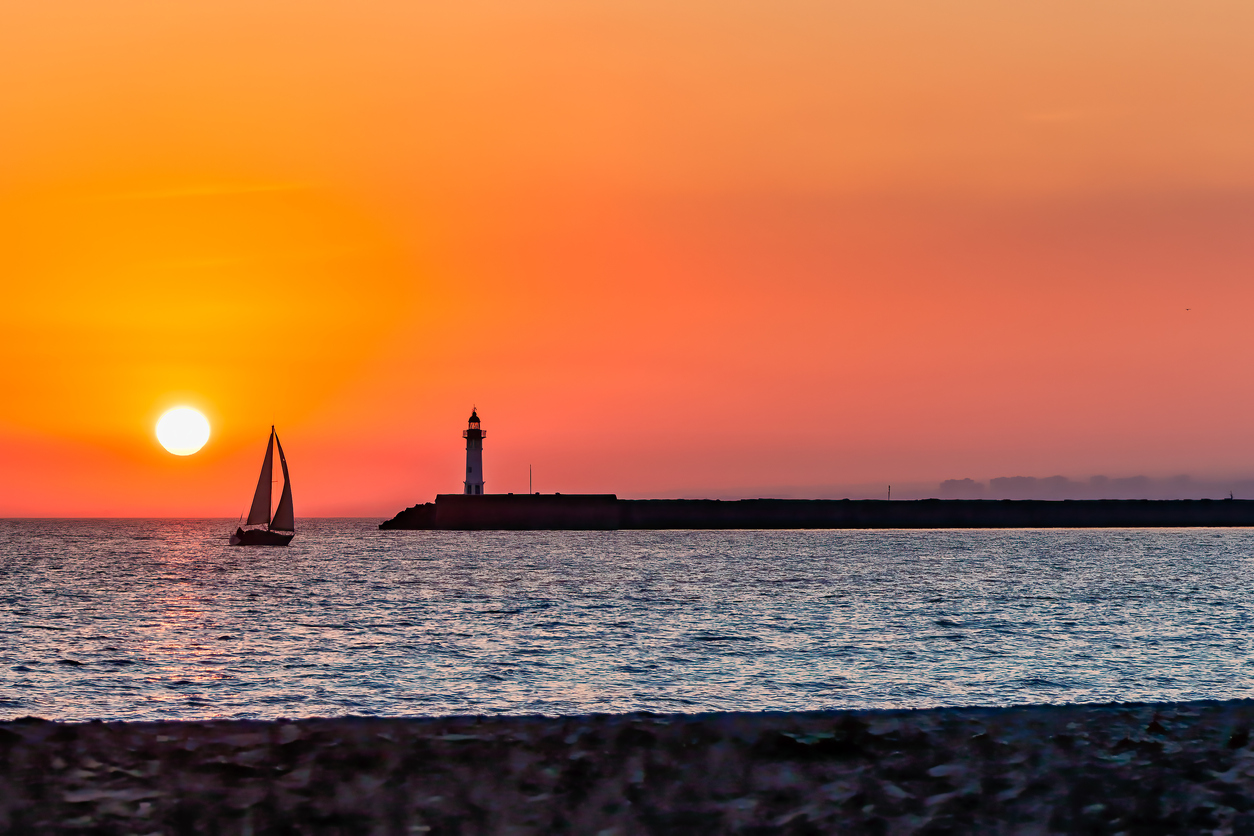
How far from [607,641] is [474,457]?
96.2m

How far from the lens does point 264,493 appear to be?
90938 millimetres

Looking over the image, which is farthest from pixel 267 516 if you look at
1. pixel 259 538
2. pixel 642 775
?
pixel 642 775

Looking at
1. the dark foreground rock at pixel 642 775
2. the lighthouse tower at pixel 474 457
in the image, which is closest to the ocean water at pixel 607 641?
the dark foreground rock at pixel 642 775

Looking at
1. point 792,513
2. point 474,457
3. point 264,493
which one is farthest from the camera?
point 792,513

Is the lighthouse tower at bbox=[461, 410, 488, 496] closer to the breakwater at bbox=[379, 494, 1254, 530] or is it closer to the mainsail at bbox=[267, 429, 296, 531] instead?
the breakwater at bbox=[379, 494, 1254, 530]

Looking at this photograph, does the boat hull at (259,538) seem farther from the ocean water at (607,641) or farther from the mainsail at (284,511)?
the ocean water at (607,641)

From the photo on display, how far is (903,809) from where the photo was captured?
860 centimetres

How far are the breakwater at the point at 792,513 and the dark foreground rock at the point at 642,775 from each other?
390 feet

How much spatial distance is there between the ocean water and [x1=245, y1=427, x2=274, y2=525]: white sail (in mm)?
23707

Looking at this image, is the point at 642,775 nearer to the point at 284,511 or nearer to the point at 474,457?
the point at 284,511

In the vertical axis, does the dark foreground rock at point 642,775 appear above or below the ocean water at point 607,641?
above

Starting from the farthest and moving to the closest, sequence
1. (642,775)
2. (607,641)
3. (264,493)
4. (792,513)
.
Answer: (792,513) → (264,493) → (607,641) → (642,775)

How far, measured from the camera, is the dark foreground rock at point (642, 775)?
8344mm

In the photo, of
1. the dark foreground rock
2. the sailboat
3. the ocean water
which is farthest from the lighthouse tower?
the dark foreground rock
